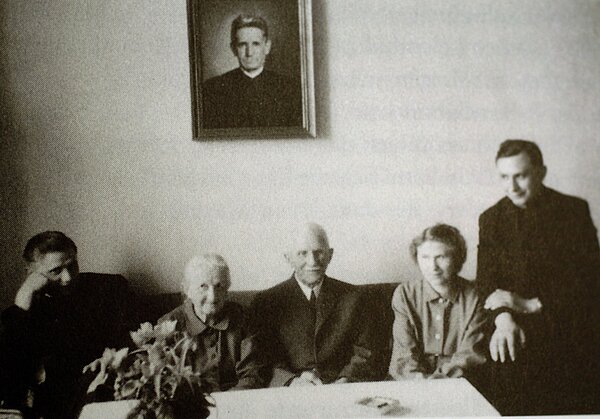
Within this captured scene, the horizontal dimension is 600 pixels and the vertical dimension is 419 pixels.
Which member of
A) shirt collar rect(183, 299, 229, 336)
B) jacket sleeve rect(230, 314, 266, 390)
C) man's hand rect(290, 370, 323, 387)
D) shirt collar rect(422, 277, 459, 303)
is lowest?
man's hand rect(290, 370, 323, 387)

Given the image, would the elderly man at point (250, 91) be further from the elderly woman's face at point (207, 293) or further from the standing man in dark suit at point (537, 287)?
the standing man in dark suit at point (537, 287)

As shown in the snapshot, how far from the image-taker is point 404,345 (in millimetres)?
1679

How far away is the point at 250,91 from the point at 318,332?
0.69 metres

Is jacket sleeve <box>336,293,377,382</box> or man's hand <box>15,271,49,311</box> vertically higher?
man's hand <box>15,271,49,311</box>

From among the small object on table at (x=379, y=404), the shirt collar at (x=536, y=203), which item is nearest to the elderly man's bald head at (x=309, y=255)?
the small object on table at (x=379, y=404)

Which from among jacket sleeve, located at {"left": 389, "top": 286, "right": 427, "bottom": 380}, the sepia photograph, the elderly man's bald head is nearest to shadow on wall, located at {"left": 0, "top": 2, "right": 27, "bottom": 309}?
the sepia photograph

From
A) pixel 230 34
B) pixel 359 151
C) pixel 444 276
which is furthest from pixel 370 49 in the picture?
pixel 444 276

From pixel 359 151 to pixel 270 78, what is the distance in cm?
32

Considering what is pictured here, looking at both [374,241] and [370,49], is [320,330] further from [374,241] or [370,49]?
[370,49]

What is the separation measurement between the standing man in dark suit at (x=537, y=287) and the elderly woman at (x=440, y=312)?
2.3 inches

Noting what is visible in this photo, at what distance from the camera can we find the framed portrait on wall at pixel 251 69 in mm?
1634

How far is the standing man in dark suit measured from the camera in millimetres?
1711

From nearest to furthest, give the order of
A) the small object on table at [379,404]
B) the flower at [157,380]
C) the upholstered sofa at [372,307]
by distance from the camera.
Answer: the flower at [157,380], the small object on table at [379,404], the upholstered sofa at [372,307]

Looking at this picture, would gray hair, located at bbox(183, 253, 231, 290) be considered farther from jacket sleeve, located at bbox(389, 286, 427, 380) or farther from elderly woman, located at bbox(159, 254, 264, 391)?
jacket sleeve, located at bbox(389, 286, 427, 380)
